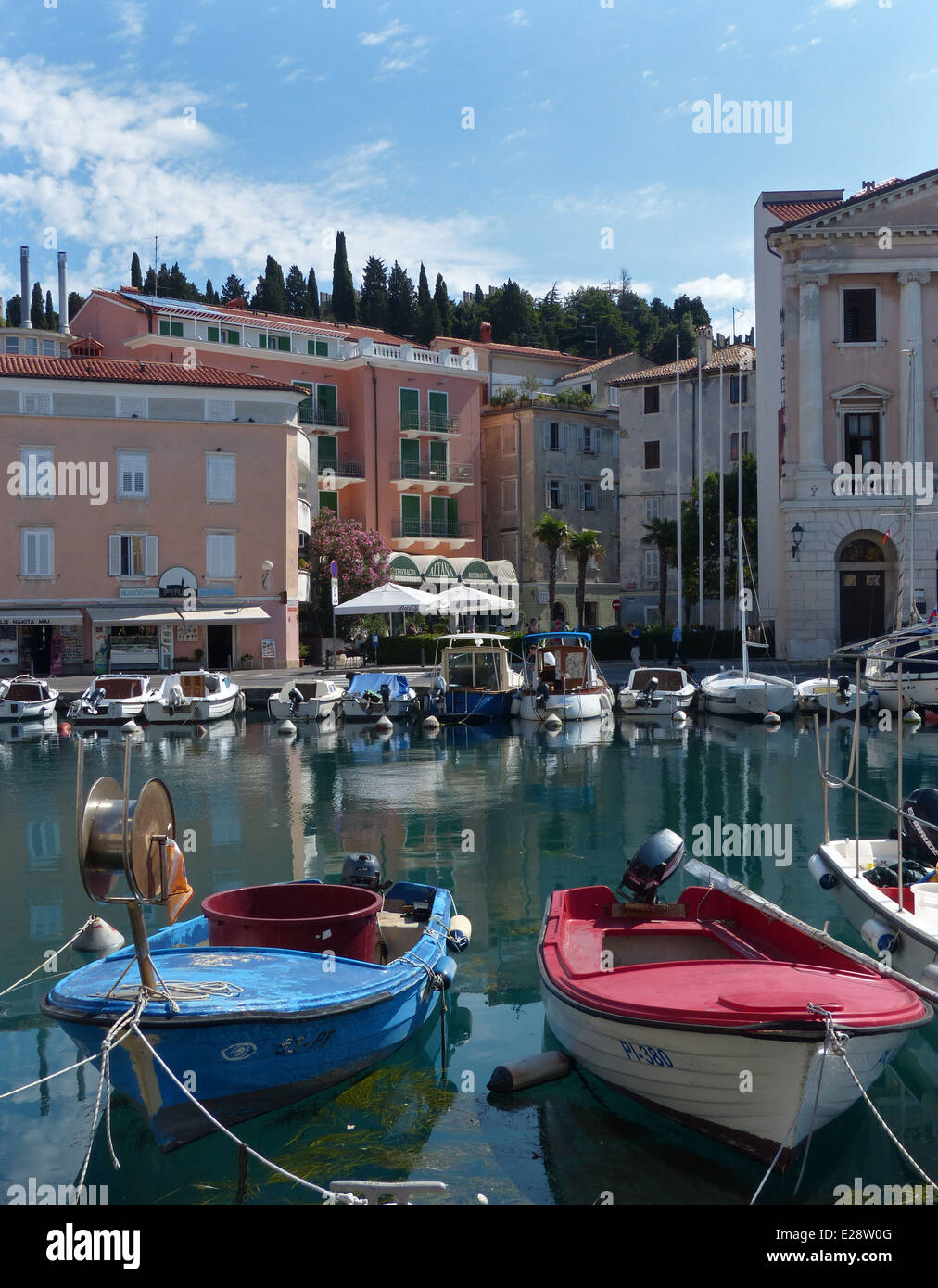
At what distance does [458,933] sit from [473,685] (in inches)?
972

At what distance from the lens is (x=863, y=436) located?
138 feet

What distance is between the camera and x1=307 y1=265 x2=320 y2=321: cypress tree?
9212cm

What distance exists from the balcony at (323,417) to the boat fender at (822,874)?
151 feet

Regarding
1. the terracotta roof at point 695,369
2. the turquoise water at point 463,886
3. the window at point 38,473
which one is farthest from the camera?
the terracotta roof at point 695,369

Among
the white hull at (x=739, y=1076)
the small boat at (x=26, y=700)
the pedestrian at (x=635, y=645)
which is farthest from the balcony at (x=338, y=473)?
the white hull at (x=739, y=1076)

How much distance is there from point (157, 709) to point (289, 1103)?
28.2m

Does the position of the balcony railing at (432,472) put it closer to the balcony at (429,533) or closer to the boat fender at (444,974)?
the balcony at (429,533)

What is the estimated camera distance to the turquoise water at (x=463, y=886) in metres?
7.26

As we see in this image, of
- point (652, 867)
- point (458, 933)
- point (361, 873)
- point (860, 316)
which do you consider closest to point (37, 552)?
point (860, 316)

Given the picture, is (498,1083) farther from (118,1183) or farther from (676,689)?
(676,689)

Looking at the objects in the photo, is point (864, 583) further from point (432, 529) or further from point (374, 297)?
point (374, 297)

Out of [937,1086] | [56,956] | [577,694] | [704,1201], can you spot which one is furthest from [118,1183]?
[577,694]

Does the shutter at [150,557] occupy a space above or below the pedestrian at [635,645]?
above

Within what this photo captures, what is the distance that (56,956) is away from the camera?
11.4 meters
